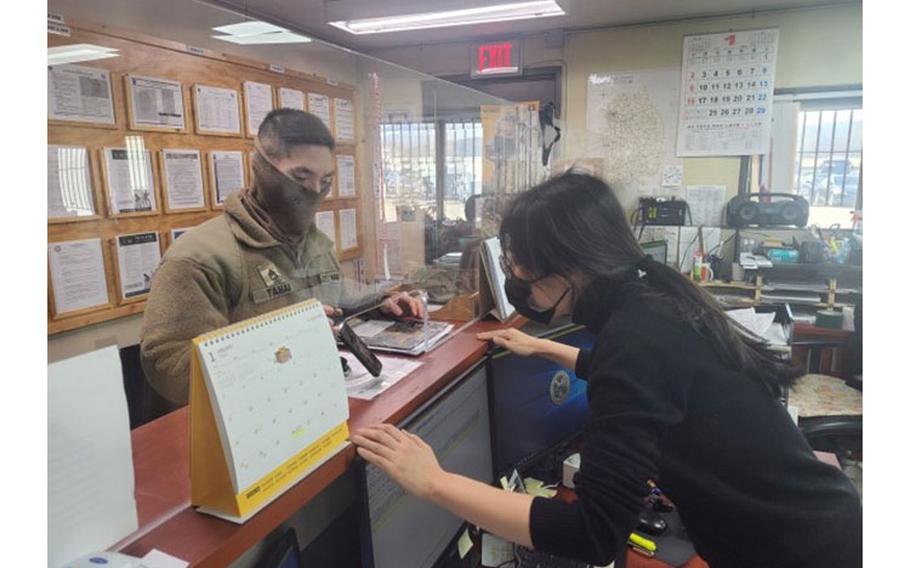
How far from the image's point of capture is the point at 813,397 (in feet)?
8.50

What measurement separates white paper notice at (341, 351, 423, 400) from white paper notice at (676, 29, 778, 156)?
3230 millimetres

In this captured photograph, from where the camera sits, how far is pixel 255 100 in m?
1.80

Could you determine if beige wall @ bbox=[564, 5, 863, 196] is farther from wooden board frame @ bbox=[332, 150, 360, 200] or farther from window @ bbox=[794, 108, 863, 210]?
wooden board frame @ bbox=[332, 150, 360, 200]

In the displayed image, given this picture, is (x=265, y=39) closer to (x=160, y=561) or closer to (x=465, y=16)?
(x=465, y=16)

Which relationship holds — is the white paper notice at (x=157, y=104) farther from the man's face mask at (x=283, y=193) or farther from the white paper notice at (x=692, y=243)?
the white paper notice at (x=692, y=243)

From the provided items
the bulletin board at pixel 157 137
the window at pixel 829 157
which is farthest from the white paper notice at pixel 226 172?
the window at pixel 829 157

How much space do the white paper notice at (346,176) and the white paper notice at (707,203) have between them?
2.76 metres

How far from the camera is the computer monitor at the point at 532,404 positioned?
133 cm

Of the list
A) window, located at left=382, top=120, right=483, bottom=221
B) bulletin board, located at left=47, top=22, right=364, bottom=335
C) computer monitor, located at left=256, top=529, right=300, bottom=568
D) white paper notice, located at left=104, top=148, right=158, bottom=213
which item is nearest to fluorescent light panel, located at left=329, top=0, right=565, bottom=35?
window, located at left=382, top=120, right=483, bottom=221

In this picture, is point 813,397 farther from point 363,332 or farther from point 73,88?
point 73,88

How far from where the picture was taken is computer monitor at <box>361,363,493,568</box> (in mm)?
869

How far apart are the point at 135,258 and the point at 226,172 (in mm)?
544

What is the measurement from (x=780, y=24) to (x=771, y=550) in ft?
11.7

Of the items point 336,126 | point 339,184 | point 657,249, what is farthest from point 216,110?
point 657,249
